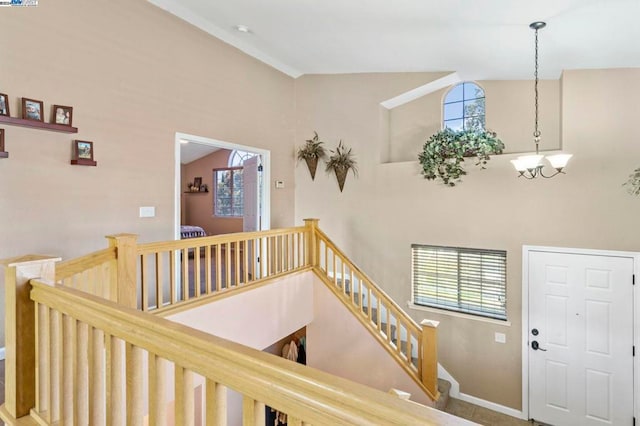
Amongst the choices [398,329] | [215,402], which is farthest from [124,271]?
[398,329]

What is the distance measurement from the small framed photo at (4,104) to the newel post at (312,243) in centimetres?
314

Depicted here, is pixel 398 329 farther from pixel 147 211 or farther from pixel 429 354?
pixel 147 211

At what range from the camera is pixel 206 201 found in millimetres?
8812

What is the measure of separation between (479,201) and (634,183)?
Result: 5.12 feet

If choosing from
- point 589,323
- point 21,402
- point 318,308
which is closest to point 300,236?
point 318,308

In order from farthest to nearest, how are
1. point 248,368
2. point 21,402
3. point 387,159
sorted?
point 387,159 → point 21,402 → point 248,368

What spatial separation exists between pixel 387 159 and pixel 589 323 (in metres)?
3.35

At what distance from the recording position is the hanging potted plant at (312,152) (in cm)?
562

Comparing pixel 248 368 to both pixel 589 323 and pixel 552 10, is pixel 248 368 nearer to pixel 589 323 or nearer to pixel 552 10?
pixel 552 10

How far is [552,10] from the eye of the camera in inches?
108

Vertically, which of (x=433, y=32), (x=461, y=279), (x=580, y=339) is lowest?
(x=580, y=339)

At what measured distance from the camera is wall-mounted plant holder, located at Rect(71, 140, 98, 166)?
309cm

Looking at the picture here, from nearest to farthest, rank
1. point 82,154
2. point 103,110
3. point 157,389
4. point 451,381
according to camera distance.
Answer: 1. point 157,389
2. point 82,154
3. point 103,110
4. point 451,381

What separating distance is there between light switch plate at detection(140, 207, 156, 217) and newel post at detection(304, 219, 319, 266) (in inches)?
73.3
